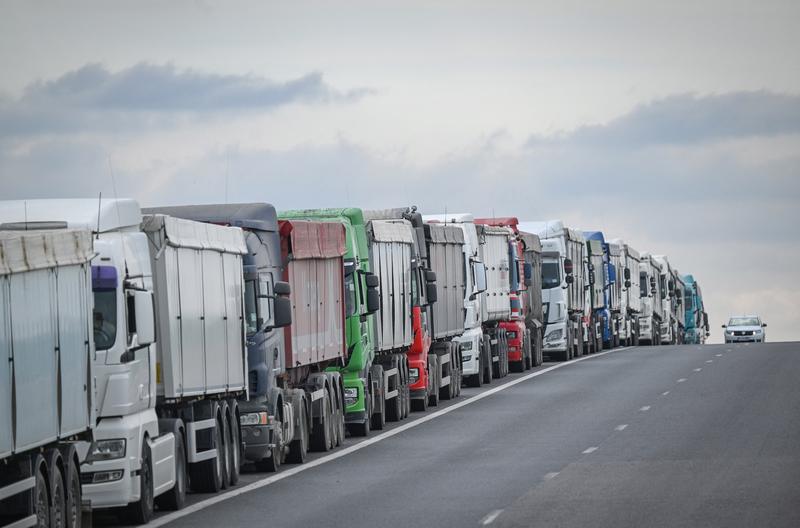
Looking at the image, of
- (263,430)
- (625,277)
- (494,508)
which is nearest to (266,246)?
(263,430)

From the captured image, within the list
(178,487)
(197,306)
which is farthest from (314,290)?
(178,487)

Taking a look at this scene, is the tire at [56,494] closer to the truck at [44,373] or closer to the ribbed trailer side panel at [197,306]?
the truck at [44,373]

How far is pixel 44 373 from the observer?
1436 centimetres

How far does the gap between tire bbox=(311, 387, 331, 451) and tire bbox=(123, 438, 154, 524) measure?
8246mm

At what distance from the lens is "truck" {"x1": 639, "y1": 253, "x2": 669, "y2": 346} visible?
76312 mm

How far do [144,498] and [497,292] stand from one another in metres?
29.2

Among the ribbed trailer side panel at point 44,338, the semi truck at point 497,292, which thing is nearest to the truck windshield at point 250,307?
the ribbed trailer side panel at point 44,338

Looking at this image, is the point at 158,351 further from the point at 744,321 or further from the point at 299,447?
the point at 744,321

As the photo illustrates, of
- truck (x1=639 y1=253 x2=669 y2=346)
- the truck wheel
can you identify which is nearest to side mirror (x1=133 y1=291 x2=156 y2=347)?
the truck wheel

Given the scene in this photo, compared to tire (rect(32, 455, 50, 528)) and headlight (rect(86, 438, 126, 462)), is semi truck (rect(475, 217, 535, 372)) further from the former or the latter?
tire (rect(32, 455, 50, 528))

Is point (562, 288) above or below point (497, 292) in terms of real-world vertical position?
above

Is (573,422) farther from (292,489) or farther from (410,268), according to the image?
(292,489)

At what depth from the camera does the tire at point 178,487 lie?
1903cm

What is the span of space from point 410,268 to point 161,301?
1636 cm
